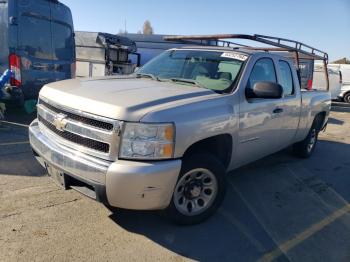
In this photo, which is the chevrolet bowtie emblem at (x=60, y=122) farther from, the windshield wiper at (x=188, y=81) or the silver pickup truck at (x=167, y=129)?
the windshield wiper at (x=188, y=81)

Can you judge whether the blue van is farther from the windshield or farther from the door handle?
the door handle

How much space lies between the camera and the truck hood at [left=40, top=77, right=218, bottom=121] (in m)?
3.18

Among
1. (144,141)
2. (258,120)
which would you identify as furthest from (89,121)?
(258,120)

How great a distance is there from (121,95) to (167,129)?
60cm

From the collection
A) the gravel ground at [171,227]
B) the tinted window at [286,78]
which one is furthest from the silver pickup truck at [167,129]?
the gravel ground at [171,227]

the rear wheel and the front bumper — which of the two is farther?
the rear wheel

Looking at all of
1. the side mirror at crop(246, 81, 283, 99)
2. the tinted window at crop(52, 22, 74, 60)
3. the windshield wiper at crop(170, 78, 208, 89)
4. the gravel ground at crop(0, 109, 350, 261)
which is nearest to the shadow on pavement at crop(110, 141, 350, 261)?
the gravel ground at crop(0, 109, 350, 261)

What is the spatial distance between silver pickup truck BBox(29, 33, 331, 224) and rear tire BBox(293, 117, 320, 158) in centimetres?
184

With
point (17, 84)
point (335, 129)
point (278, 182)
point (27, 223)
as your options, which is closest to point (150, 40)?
point (335, 129)

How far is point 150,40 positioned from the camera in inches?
868

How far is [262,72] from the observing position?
480 centimetres

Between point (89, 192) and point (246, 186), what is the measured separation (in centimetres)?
257

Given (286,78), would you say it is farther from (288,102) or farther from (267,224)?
(267,224)

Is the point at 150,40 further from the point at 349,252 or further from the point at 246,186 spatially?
the point at 349,252
